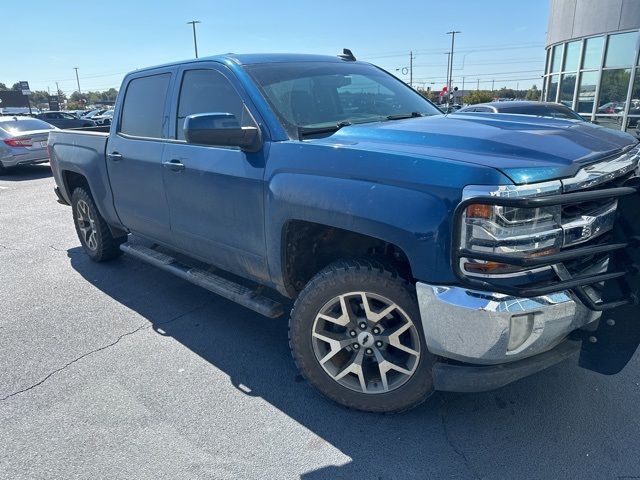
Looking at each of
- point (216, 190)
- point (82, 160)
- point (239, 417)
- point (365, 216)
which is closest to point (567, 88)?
point (82, 160)

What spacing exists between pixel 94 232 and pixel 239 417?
3.44 m

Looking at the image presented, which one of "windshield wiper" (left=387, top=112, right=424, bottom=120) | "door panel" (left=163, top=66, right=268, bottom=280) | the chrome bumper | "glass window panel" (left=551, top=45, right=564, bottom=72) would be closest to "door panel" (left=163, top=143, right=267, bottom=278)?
"door panel" (left=163, top=66, right=268, bottom=280)

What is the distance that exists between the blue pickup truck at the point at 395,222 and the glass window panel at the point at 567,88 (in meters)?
17.1

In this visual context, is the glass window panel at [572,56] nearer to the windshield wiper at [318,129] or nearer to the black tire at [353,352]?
the windshield wiper at [318,129]

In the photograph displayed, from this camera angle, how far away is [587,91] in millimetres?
16953

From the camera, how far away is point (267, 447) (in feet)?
8.26

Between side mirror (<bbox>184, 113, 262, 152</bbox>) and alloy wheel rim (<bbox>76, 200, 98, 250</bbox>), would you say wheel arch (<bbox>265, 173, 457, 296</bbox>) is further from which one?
alloy wheel rim (<bbox>76, 200, 98, 250</bbox>)

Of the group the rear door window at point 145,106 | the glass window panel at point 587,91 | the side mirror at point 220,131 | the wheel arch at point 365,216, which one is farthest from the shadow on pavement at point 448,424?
the glass window panel at point 587,91

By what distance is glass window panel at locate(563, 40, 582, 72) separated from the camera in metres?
17.5

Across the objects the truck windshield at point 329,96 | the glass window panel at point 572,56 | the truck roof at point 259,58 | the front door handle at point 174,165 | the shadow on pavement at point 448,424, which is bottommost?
the shadow on pavement at point 448,424

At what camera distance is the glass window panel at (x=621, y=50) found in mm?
15141

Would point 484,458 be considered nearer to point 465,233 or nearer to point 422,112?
point 465,233

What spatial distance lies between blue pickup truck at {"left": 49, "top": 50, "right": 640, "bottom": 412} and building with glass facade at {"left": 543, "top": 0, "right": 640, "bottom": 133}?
1413 cm

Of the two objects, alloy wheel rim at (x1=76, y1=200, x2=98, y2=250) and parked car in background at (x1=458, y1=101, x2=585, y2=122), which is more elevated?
parked car in background at (x1=458, y1=101, x2=585, y2=122)
